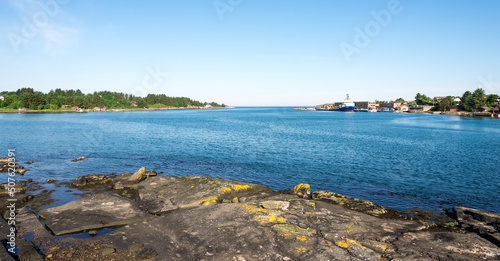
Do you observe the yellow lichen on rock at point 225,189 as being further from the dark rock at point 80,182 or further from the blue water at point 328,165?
the dark rock at point 80,182

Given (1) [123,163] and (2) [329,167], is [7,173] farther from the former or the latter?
(2) [329,167]

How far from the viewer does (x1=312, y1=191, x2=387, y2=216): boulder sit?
20.1 meters

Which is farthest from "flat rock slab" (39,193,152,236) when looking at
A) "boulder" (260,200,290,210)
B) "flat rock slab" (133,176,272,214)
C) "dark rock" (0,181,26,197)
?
"boulder" (260,200,290,210)

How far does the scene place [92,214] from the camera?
1823 cm

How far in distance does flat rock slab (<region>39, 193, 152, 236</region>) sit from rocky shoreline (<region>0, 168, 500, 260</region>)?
6cm

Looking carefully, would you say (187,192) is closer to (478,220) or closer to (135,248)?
(135,248)

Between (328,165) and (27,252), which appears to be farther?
(328,165)

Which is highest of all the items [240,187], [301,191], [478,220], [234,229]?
[240,187]

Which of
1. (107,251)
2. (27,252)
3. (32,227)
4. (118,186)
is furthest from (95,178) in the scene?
(107,251)

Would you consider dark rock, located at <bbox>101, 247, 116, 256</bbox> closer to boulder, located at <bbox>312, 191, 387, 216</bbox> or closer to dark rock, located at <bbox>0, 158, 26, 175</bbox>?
boulder, located at <bbox>312, 191, 387, 216</bbox>

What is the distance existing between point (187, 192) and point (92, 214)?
7018 millimetres

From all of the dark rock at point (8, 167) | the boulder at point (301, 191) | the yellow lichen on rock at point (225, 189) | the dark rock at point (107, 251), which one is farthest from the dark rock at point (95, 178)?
the boulder at point (301, 191)

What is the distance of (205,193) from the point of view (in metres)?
22.1

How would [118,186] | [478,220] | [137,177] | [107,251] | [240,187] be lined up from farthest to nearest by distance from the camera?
1. [137,177]
2. [118,186]
3. [240,187]
4. [478,220]
5. [107,251]
